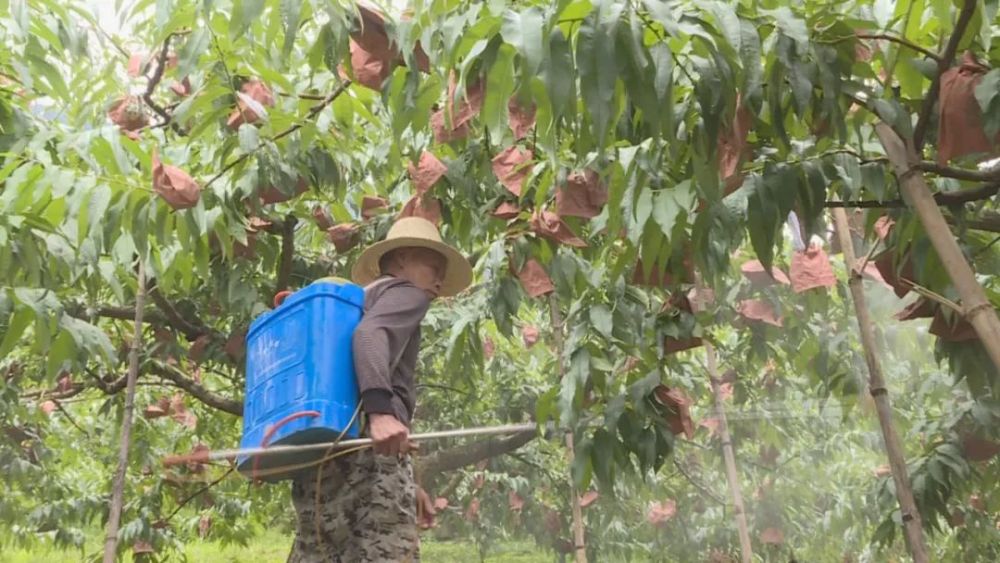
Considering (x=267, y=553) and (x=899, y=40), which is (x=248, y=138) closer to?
(x=899, y=40)

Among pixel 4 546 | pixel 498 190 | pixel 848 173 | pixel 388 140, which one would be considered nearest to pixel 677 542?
pixel 498 190

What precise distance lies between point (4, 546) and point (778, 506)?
15.8ft

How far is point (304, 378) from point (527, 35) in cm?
91

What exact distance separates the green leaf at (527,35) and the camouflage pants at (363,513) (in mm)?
1021

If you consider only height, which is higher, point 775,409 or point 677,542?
point 775,409

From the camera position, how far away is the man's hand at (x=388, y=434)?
1.63m

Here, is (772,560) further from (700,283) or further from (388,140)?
(388,140)

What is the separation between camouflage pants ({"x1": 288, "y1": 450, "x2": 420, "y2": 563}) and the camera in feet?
5.74

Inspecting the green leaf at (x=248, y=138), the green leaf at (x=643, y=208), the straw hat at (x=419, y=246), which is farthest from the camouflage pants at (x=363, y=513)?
the green leaf at (x=643, y=208)

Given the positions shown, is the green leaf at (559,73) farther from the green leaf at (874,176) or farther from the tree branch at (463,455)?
the tree branch at (463,455)

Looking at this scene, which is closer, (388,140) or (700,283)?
(700,283)

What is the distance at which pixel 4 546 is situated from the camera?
534 cm

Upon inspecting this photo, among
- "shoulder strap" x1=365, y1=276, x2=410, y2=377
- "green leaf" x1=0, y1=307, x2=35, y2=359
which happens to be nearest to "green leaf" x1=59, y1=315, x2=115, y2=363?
"green leaf" x1=0, y1=307, x2=35, y2=359

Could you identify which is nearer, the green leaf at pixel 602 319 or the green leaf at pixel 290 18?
the green leaf at pixel 290 18
